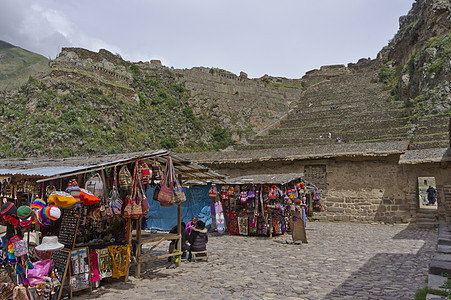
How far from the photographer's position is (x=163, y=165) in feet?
26.1

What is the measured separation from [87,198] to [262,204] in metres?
7.32

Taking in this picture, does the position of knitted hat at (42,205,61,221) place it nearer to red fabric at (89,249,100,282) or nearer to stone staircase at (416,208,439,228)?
red fabric at (89,249,100,282)

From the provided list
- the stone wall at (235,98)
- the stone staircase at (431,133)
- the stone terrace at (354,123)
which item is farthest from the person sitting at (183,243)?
the stone wall at (235,98)

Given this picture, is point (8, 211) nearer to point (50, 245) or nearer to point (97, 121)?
point (50, 245)

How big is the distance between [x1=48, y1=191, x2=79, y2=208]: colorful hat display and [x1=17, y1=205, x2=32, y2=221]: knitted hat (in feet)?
1.12

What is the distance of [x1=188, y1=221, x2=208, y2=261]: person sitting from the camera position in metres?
8.16

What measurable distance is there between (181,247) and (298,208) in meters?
5.63

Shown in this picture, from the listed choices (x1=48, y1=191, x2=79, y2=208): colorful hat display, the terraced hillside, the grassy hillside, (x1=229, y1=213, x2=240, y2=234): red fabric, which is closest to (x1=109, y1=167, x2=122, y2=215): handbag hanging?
(x1=48, y1=191, x2=79, y2=208): colorful hat display

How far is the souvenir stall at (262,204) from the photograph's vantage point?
38.7 ft

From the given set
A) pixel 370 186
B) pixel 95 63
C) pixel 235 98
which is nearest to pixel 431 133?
pixel 370 186

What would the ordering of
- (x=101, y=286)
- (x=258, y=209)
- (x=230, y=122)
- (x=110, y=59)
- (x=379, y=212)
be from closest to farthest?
(x=101, y=286) → (x=258, y=209) → (x=379, y=212) → (x=110, y=59) → (x=230, y=122)

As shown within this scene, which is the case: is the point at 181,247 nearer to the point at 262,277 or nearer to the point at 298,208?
the point at 262,277

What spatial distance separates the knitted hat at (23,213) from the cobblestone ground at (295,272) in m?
1.68

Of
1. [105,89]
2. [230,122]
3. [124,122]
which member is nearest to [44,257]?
[124,122]
